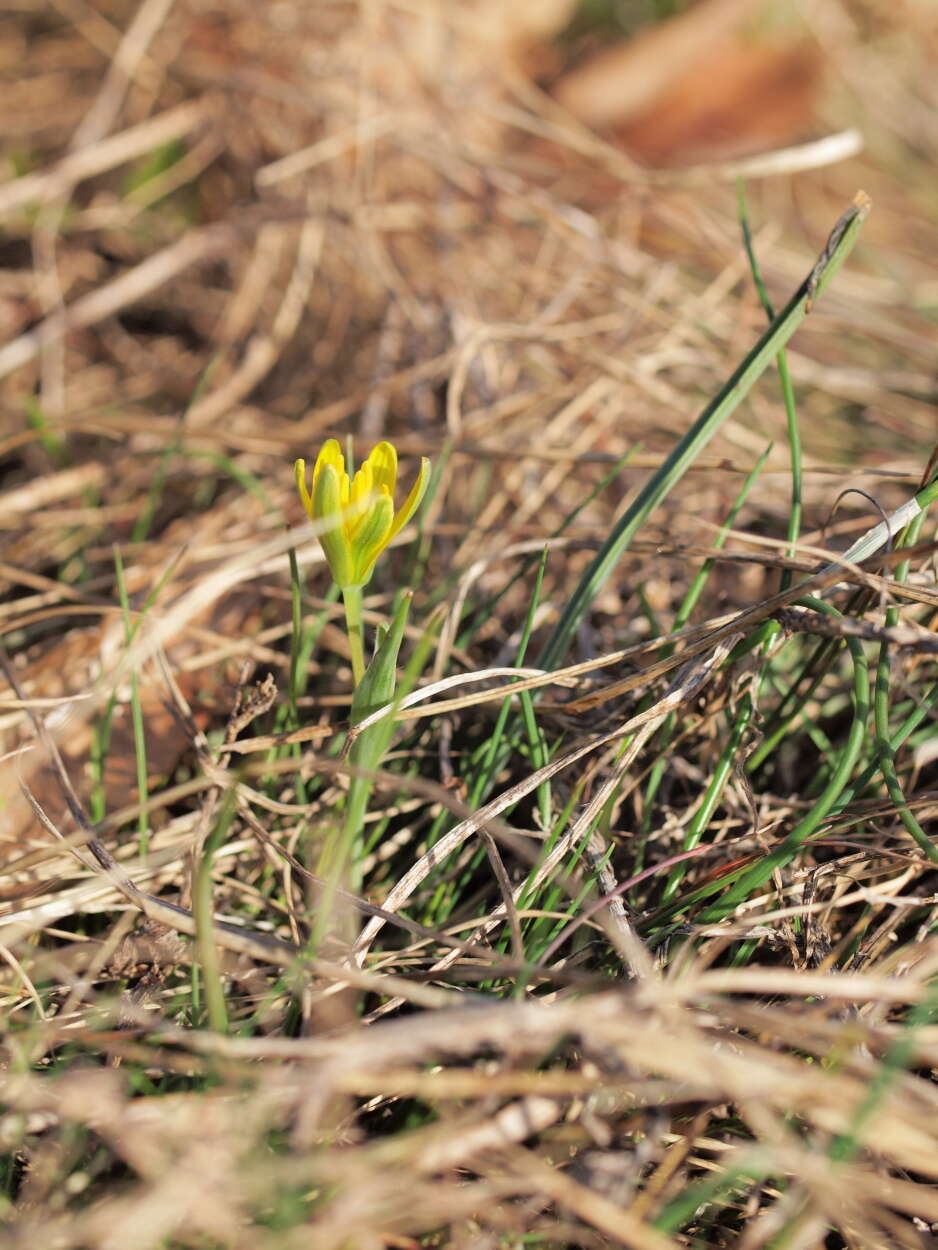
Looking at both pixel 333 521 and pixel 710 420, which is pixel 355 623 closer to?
pixel 333 521

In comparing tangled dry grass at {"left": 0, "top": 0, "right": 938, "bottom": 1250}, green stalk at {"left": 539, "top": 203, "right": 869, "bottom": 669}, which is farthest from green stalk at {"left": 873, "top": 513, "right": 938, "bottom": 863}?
green stalk at {"left": 539, "top": 203, "right": 869, "bottom": 669}

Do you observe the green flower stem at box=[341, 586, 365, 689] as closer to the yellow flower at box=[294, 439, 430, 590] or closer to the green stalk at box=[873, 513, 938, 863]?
the yellow flower at box=[294, 439, 430, 590]

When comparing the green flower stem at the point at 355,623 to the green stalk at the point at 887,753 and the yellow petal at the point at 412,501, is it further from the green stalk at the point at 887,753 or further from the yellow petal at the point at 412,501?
the green stalk at the point at 887,753

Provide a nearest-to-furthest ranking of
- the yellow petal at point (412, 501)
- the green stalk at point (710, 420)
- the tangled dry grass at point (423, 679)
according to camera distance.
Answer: the tangled dry grass at point (423, 679), the yellow petal at point (412, 501), the green stalk at point (710, 420)

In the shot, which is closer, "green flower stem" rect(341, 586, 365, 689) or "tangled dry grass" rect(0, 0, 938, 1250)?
"tangled dry grass" rect(0, 0, 938, 1250)

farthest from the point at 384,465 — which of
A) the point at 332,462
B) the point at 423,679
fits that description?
the point at 423,679

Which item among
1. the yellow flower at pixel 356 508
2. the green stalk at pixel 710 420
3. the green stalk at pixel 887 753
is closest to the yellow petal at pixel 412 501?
the yellow flower at pixel 356 508
